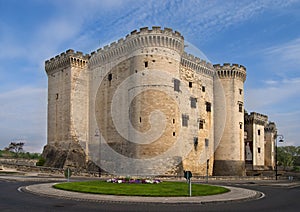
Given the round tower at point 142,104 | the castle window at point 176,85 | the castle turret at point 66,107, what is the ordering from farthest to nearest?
the castle turret at point 66,107, the castle window at point 176,85, the round tower at point 142,104

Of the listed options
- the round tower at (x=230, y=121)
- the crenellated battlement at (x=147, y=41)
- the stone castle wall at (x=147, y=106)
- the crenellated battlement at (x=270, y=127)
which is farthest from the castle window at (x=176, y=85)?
the crenellated battlement at (x=270, y=127)

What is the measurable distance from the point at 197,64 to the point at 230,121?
413 inches

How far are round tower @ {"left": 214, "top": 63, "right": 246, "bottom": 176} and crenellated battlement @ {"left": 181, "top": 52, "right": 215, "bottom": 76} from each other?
58.8 inches

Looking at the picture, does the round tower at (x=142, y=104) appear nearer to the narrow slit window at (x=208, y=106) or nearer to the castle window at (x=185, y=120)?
the castle window at (x=185, y=120)

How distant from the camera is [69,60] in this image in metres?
51.4

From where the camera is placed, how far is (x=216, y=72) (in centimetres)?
5738

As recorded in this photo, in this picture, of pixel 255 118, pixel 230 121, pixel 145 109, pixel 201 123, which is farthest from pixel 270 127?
pixel 145 109

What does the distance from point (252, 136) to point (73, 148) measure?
117 ft

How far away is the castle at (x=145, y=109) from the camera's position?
42.8m

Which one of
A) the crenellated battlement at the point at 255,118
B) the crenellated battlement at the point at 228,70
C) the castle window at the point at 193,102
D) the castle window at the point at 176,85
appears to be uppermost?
the crenellated battlement at the point at 228,70

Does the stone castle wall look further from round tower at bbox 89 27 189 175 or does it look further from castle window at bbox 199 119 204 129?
round tower at bbox 89 27 189 175

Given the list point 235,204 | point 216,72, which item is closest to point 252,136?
point 216,72

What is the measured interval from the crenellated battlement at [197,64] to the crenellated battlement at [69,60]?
47.6 ft

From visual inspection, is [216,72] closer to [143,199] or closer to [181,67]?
[181,67]
